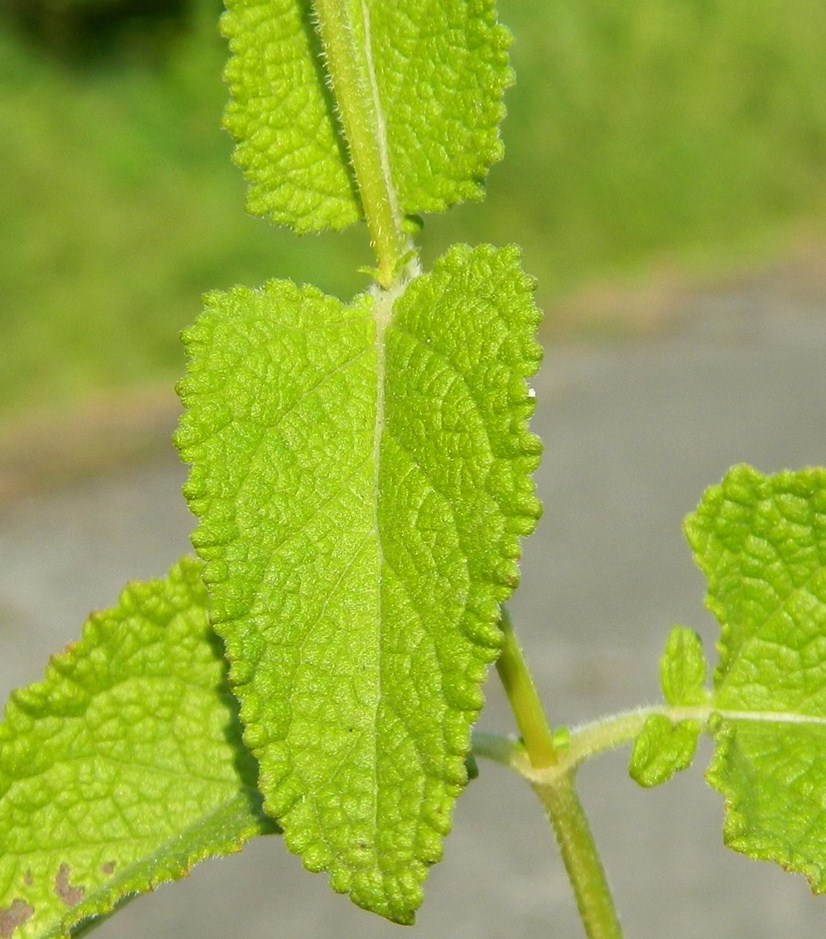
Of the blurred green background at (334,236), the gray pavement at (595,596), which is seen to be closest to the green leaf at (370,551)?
the gray pavement at (595,596)

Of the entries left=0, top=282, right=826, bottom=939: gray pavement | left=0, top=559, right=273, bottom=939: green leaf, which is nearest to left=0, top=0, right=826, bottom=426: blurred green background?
left=0, top=282, right=826, bottom=939: gray pavement

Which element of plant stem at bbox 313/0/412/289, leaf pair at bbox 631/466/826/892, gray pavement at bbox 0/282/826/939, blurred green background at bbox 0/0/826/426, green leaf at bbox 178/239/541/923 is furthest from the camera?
blurred green background at bbox 0/0/826/426

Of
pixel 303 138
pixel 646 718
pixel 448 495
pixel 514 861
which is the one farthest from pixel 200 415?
pixel 514 861

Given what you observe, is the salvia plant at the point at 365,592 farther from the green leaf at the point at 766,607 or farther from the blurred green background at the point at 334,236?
the blurred green background at the point at 334,236

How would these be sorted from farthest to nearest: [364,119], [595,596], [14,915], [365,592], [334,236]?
[334,236] → [595,596] → [14,915] → [364,119] → [365,592]

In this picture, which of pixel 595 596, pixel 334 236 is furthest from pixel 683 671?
pixel 334 236

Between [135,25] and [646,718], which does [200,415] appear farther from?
[135,25]

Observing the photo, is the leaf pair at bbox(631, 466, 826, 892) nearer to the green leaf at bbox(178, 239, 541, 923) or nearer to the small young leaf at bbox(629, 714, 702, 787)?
the small young leaf at bbox(629, 714, 702, 787)

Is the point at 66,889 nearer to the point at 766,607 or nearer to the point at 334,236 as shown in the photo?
the point at 766,607
